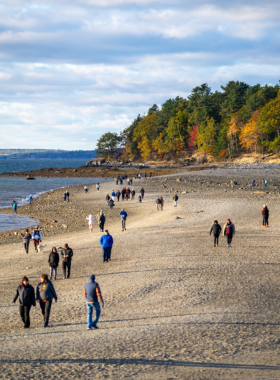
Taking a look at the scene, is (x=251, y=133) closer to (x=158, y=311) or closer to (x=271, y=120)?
(x=271, y=120)

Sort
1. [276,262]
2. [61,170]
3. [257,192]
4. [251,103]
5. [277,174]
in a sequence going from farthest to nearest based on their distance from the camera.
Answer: [61,170]
[251,103]
[277,174]
[257,192]
[276,262]

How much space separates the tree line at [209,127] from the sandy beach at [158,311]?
212 ft

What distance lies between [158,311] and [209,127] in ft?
329

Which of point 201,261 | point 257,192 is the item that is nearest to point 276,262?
point 201,261

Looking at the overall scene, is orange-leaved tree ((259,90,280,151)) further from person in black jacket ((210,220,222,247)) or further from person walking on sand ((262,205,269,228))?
person in black jacket ((210,220,222,247))

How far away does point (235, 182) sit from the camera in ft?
186

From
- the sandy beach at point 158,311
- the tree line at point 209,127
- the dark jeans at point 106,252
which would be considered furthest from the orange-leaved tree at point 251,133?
the dark jeans at point 106,252

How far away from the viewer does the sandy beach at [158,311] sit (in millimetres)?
8320

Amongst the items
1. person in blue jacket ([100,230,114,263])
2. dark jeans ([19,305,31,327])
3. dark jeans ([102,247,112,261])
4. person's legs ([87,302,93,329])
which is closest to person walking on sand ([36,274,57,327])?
dark jeans ([19,305,31,327])

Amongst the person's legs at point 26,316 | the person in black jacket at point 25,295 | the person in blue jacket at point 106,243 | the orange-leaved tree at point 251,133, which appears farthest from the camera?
the orange-leaved tree at point 251,133

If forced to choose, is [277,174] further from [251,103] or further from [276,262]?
[276,262]

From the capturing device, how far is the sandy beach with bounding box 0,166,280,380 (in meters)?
8.32

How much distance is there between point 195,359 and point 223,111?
104 metres

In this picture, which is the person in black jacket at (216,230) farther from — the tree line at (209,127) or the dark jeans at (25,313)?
the tree line at (209,127)
